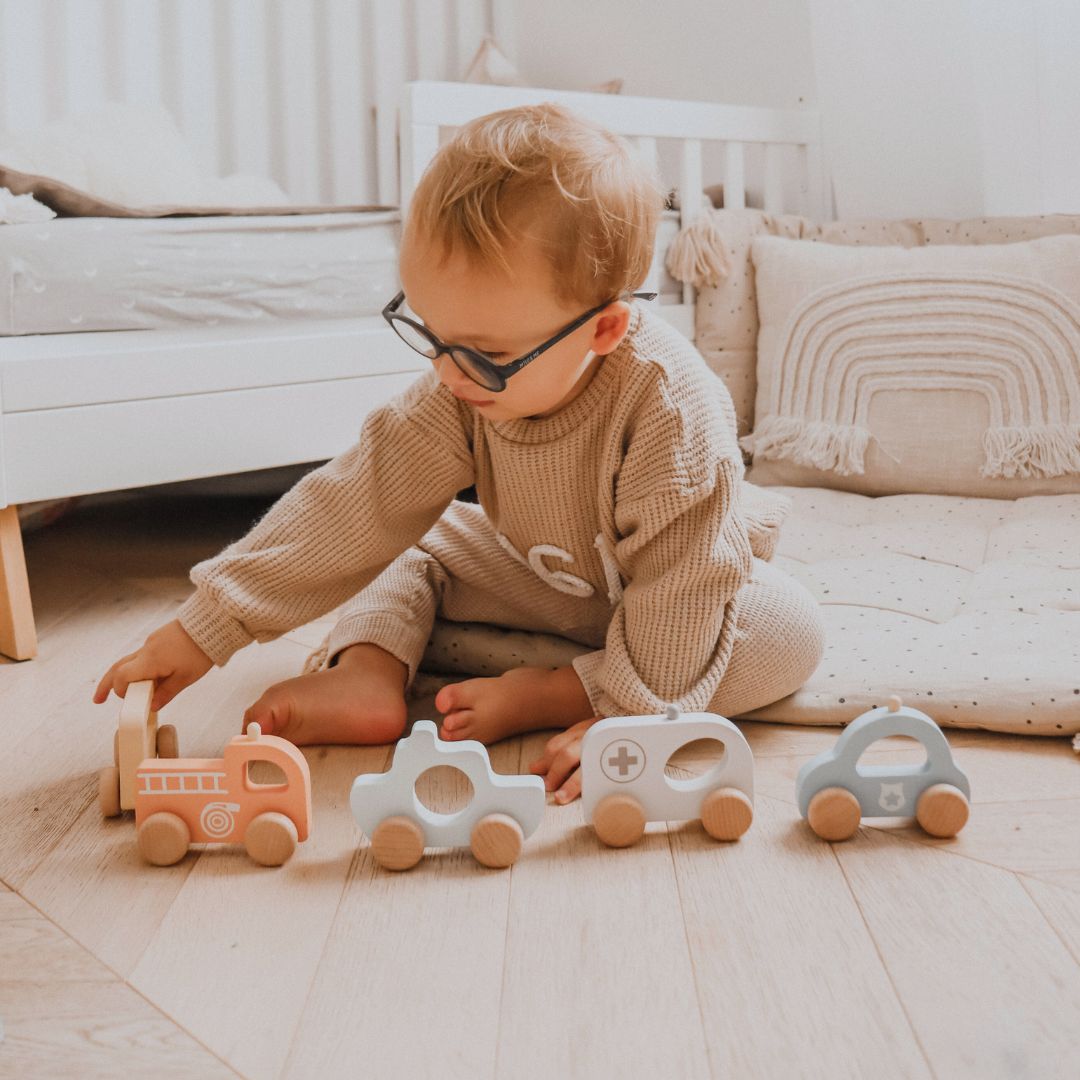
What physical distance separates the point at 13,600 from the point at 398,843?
24.7 inches

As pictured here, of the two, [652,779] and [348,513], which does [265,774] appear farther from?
[652,779]

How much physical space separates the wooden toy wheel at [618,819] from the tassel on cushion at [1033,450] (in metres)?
0.95

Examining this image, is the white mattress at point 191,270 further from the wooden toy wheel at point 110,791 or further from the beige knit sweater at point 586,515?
the wooden toy wheel at point 110,791

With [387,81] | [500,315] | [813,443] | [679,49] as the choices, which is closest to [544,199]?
[500,315]

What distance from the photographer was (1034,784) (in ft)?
2.99

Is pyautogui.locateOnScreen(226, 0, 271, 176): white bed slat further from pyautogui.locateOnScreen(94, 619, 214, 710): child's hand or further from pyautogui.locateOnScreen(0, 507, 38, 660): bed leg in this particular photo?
pyautogui.locateOnScreen(94, 619, 214, 710): child's hand

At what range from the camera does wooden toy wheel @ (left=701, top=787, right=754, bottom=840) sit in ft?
2.70

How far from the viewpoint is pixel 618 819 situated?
822mm

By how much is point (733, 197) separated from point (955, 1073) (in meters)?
1.64

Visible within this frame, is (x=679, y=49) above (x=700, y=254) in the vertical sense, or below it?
above

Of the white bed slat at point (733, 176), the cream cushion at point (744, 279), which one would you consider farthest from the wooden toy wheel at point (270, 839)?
the white bed slat at point (733, 176)

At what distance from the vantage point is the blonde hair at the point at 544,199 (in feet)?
2.75

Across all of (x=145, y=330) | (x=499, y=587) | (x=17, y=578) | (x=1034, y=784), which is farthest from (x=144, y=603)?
(x=1034, y=784)

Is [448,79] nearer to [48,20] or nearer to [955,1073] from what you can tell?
[48,20]
